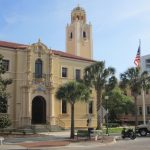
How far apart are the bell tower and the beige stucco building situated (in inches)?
1286

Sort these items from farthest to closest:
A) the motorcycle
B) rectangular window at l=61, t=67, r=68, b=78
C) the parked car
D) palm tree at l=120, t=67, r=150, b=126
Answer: palm tree at l=120, t=67, r=150, b=126
rectangular window at l=61, t=67, r=68, b=78
the parked car
the motorcycle

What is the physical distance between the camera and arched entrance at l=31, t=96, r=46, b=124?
152ft

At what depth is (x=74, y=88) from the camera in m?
33.6

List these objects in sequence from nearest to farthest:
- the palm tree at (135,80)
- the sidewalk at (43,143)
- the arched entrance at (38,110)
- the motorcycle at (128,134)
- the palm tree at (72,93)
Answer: the sidewalk at (43,143) → the motorcycle at (128,134) → the palm tree at (72,93) → the arched entrance at (38,110) → the palm tree at (135,80)

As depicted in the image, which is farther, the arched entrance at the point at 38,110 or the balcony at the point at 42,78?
the arched entrance at the point at 38,110

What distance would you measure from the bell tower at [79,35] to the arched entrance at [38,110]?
124 feet

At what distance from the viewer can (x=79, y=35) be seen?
8519 cm

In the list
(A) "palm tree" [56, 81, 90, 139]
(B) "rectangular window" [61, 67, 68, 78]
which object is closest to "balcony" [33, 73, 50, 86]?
(B) "rectangular window" [61, 67, 68, 78]

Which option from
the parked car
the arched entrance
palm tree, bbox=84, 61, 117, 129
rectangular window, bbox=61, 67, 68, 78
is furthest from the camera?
rectangular window, bbox=61, 67, 68, 78

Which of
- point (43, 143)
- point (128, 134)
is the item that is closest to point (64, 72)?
point (128, 134)

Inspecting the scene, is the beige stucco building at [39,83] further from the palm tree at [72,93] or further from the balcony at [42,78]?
the palm tree at [72,93]

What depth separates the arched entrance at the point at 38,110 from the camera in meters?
46.3

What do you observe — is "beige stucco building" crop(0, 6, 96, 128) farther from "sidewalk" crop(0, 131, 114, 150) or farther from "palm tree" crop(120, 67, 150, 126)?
"sidewalk" crop(0, 131, 114, 150)

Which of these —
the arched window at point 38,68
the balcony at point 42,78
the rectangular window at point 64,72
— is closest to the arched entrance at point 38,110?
the balcony at point 42,78
